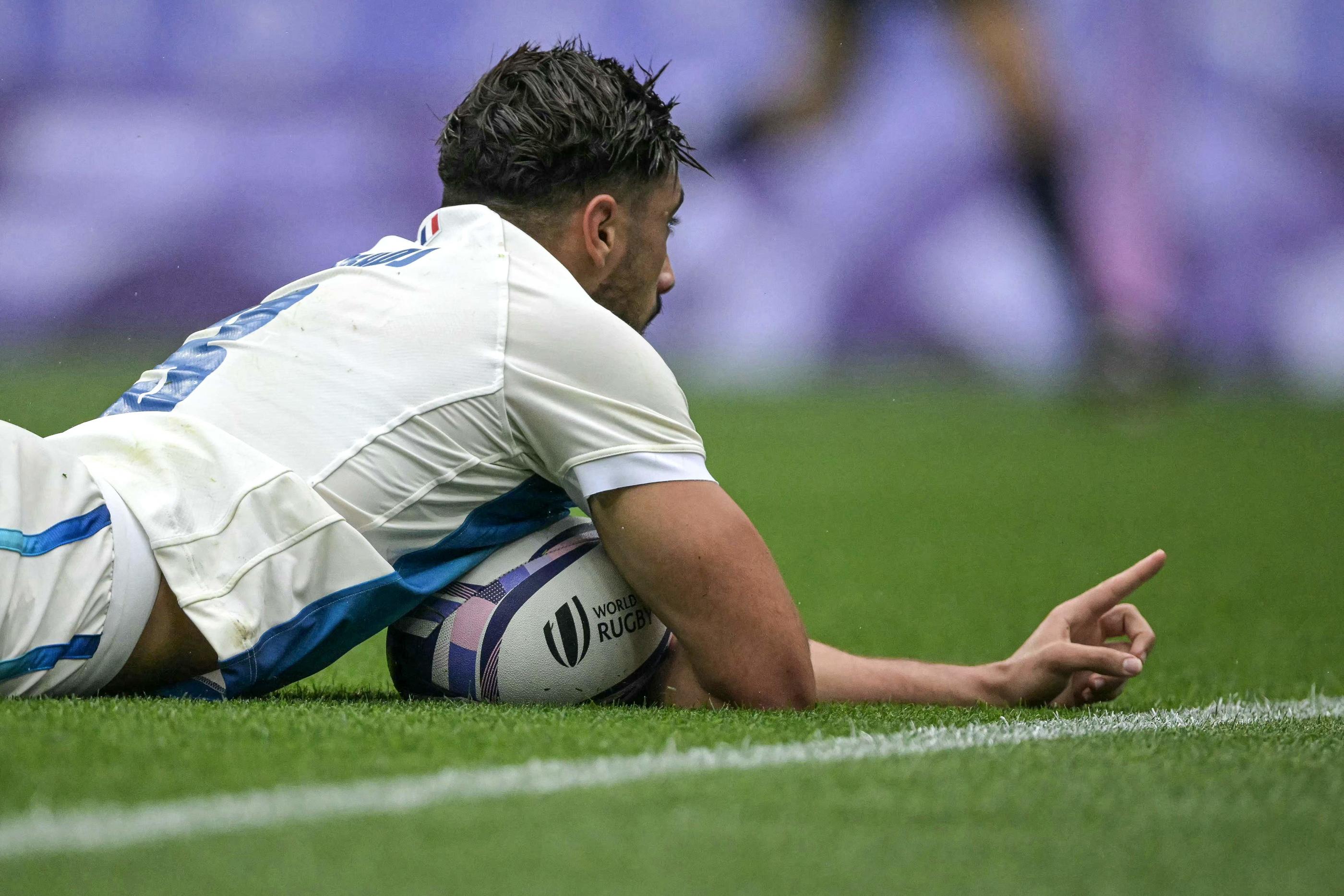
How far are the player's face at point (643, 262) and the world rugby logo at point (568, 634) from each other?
0.51m

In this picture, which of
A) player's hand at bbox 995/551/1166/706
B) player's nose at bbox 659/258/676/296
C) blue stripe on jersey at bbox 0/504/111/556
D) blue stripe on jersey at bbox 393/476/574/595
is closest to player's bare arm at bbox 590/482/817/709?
blue stripe on jersey at bbox 393/476/574/595

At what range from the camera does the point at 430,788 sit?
1381 mm

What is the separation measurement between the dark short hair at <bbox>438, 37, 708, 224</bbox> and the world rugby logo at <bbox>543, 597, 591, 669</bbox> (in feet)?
2.06

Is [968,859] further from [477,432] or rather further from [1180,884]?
[477,432]

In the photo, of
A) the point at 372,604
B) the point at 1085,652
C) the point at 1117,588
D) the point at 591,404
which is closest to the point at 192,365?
the point at 372,604

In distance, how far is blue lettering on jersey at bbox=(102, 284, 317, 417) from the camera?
80.1 inches

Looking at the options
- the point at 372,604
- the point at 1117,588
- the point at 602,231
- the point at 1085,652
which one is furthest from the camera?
the point at 1117,588

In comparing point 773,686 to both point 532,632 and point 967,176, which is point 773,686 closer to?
point 532,632

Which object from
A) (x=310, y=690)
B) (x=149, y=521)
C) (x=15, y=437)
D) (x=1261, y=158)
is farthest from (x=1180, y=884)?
(x=1261, y=158)

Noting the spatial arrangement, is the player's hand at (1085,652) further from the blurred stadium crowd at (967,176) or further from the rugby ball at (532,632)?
the blurred stadium crowd at (967,176)

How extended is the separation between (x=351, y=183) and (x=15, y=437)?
8233 millimetres

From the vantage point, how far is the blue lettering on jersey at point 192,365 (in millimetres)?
2035

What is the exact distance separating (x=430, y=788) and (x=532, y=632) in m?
0.66

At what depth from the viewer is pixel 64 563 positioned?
1775mm
